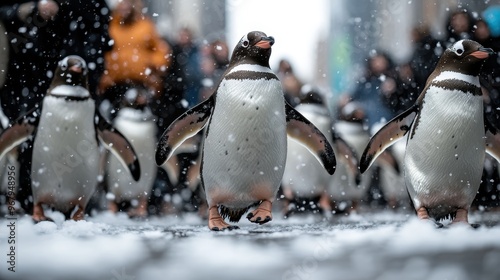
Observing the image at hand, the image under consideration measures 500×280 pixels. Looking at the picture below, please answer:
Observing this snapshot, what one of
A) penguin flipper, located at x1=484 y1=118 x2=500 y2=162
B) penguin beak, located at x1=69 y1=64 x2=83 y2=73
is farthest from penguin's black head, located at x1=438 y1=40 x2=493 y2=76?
penguin beak, located at x1=69 y1=64 x2=83 y2=73

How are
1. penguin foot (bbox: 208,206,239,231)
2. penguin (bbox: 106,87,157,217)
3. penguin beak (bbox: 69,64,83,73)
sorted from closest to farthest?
1. penguin foot (bbox: 208,206,239,231)
2. penguin beak (bbox: 69,64,83,73)
3. penguin (bbox: 106,87,157,217)

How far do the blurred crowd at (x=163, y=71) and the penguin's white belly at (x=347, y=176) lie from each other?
1 centimetres

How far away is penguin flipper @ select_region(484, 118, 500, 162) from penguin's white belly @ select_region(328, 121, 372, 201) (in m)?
0.62

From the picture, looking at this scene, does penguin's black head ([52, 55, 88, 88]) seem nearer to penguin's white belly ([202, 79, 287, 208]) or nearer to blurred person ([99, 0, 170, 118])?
blurred person ([99, 0, 170, 118])

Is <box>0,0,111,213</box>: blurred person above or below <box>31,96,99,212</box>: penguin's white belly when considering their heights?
above

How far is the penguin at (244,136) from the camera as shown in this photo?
1.60 metres

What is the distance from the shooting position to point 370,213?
2328 millimetres

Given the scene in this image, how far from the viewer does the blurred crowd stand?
1780mm

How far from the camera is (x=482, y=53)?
5.15 ft

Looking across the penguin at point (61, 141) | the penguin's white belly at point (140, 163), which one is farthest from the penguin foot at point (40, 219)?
the penguin's white belly at point (140, 163)

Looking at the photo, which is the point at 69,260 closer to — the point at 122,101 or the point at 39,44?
the point at 39,44

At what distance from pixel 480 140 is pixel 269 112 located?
0.54m

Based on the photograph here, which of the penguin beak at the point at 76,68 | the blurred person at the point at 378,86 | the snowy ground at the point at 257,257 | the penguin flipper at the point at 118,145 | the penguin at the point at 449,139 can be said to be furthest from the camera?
the blurred person at the point at 378,86

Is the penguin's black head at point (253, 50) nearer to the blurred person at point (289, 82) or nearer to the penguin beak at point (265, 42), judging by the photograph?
the penguin beak at point (265, 42)
